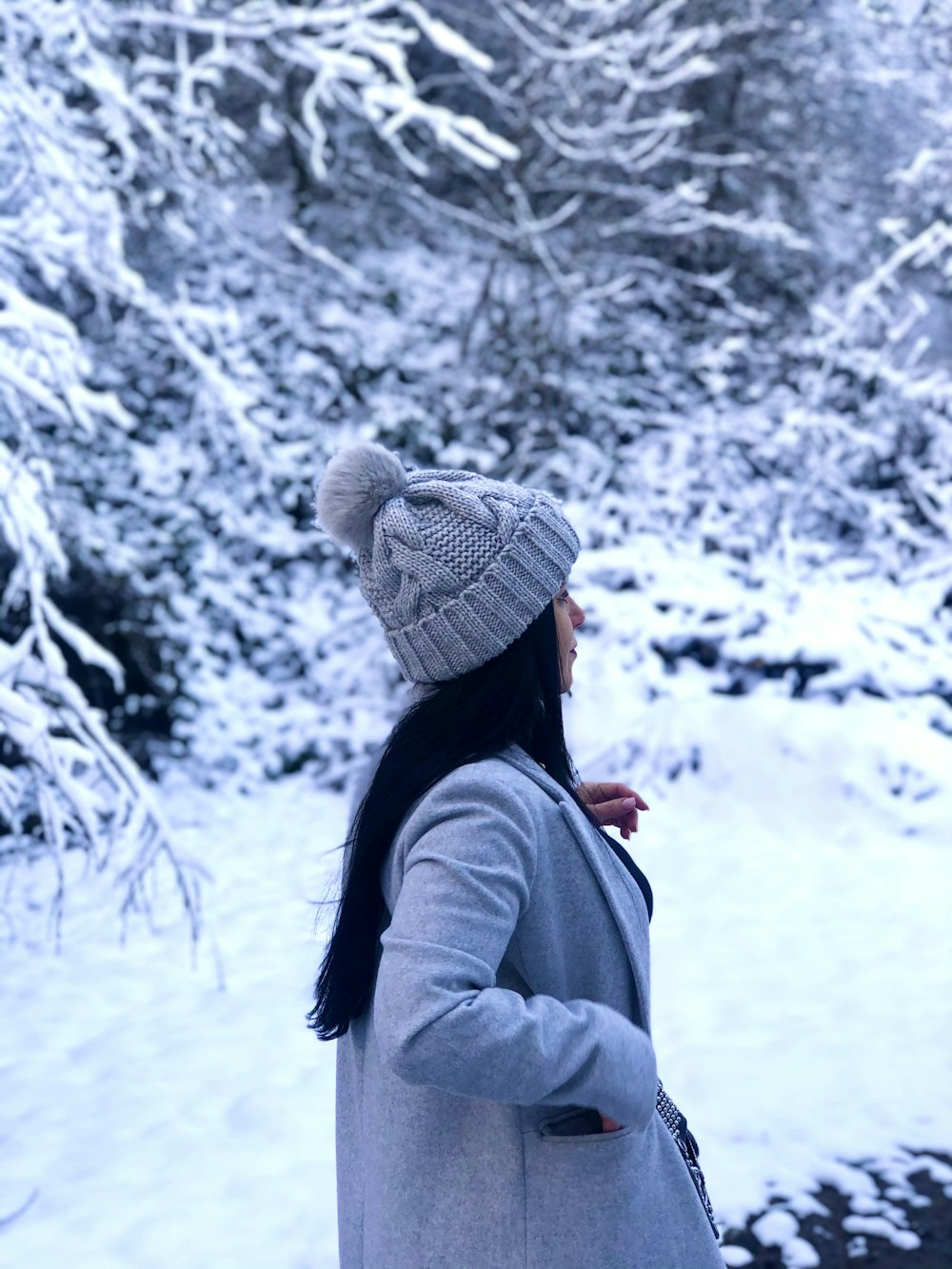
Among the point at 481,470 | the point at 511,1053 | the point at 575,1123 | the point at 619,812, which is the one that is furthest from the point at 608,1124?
the point at 481,470

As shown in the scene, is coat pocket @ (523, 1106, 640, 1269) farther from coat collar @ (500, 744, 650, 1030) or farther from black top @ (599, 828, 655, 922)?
black top @ (599, 828, 655, 922)

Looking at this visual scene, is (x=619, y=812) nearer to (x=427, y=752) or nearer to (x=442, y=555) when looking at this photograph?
(x=427, y=752)

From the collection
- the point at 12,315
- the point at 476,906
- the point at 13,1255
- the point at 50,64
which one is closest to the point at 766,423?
the point at 50,64

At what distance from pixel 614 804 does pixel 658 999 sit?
265 centimetres

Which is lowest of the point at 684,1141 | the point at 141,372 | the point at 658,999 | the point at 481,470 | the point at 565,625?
the point at 141,372

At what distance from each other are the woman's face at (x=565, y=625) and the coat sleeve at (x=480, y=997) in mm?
258

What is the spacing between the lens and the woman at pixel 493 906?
1207 millimetres

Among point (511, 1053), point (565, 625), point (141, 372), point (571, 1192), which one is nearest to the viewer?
point (511, 1053)

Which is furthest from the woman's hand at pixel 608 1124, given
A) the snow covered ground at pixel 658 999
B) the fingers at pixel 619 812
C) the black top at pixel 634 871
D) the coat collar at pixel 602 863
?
the snow covered ground at pixel 658 999

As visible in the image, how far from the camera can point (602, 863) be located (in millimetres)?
1346

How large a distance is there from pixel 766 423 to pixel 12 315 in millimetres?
6063

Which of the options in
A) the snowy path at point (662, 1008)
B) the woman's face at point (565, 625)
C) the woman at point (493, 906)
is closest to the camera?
the woman at point (493, 906)

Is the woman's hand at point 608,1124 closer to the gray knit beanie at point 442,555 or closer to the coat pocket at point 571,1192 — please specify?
the coat pocket at point 571,1192

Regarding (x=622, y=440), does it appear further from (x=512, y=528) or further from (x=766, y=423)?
(x=512, y=528)
